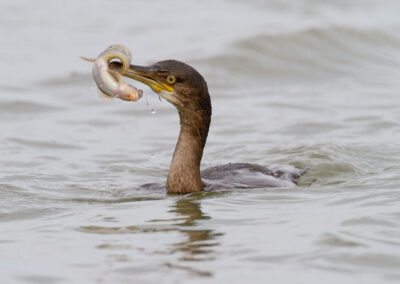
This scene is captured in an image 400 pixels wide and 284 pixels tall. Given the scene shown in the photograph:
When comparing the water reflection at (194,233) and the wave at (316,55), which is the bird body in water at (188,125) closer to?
the water reflection at (194,233)

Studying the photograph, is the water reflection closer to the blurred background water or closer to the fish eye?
the blurred background water

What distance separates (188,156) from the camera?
8.96 metres

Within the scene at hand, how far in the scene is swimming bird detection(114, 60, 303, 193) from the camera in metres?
8.63

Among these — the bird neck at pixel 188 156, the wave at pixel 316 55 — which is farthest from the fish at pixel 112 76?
the wave at pixel 316 55

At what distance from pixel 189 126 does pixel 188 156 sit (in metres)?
0.30

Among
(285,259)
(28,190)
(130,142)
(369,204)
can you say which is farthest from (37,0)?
(285,259)

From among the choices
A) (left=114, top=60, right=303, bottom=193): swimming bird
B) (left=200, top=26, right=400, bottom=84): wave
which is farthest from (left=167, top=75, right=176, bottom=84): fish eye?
(left=200, top=26, right=400, bottom=84): wave

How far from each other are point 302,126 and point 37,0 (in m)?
12.0

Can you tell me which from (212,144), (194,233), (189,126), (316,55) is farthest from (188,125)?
(316,55)

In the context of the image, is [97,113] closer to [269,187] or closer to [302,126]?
[302,126]

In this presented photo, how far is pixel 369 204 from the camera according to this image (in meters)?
8.63

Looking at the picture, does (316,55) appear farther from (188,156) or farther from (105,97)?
(105,97)

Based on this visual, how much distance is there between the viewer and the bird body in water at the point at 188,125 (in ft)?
28.3

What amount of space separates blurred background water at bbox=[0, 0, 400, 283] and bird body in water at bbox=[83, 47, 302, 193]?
0.23 meters
